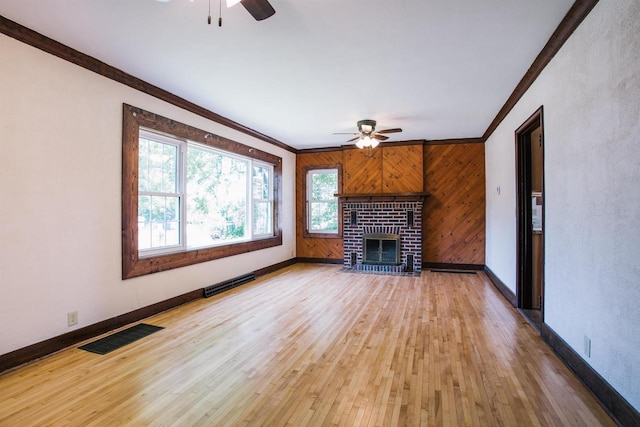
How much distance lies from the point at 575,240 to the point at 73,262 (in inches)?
165

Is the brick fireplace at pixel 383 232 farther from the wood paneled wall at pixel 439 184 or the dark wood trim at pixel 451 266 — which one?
the dark wood trim at pixel 451 266

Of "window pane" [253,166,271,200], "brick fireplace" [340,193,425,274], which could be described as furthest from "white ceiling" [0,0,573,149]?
"brick fireplace" [340,193,425,274]

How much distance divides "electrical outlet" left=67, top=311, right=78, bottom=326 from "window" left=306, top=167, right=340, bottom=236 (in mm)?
5033

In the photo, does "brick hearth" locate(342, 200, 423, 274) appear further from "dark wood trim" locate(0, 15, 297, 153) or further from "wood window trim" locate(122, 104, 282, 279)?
"dark wood trim" locate(0, 15, 297, 153)

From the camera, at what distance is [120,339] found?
309cm

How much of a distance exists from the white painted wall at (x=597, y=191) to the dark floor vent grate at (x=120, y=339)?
145 inches

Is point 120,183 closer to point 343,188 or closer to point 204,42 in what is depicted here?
point 204,42

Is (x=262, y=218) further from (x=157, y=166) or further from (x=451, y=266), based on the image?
(x=451, y=266)

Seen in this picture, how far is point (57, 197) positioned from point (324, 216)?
5.27 metres

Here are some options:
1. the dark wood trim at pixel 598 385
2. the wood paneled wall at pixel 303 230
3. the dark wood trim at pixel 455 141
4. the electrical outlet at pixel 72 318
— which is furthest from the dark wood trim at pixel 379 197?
the electrical outlet at pixel 72 318

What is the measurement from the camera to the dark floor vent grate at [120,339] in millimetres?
2904

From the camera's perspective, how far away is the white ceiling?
2.38 metres

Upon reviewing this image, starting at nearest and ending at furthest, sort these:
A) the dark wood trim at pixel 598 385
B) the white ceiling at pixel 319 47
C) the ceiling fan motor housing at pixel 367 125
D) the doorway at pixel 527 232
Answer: the dark wood trim at pixel 598 385 < the white ceiling at pixel 319 47 < the doorway at pixel 527 232 < the ceiling fan motor housing at pixel 367 125

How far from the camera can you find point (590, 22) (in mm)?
2225
